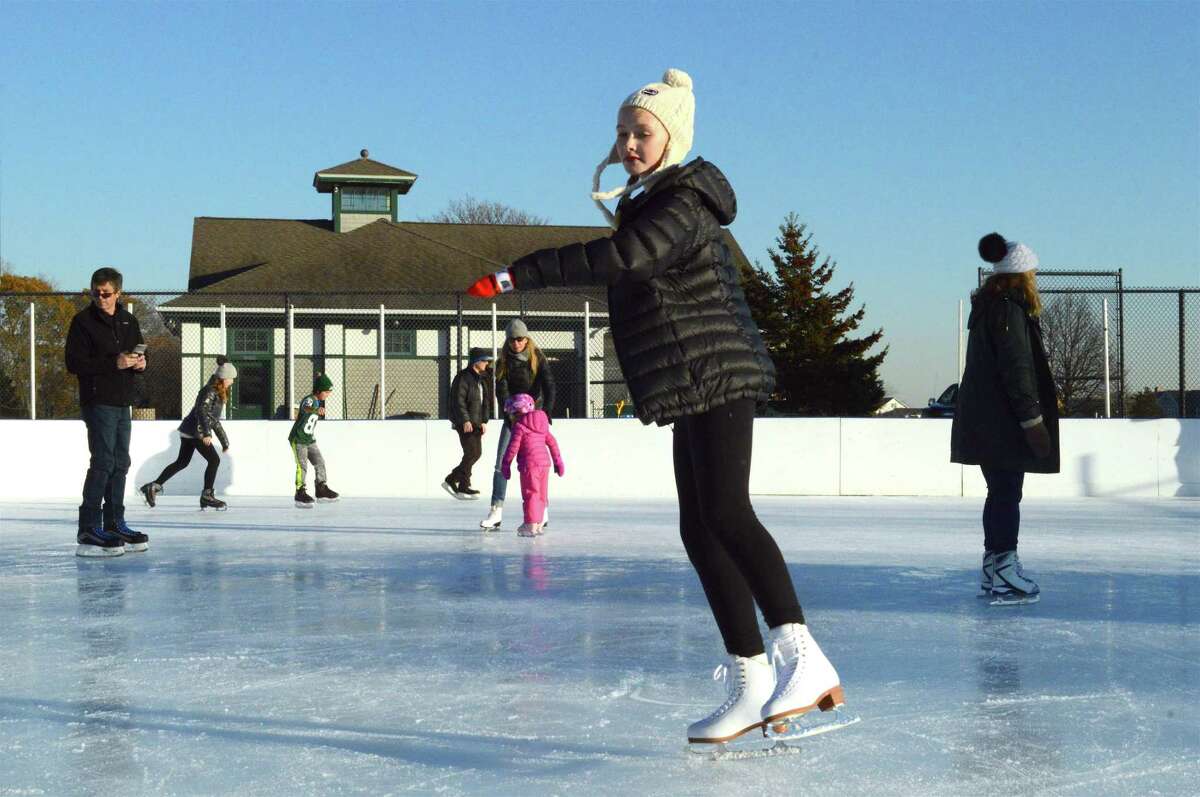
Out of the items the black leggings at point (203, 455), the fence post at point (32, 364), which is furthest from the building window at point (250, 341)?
the black leggings at point (203, 455)

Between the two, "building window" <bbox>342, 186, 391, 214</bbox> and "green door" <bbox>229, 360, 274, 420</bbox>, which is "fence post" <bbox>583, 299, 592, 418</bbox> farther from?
"building window" <bbox>342, 186, 391, 214</bbox>

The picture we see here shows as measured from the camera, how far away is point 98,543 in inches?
273

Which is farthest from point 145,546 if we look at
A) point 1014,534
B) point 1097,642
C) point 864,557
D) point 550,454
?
point 1097,642

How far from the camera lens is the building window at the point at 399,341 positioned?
1652cm

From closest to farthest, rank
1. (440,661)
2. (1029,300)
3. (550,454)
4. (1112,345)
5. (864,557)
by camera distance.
→ (440,661) < (1029,300) < (864,557) < (550,454) < (1112,345)

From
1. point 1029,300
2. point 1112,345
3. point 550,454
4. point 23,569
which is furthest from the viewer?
point 1112,345

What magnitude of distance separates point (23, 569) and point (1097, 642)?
496 centimetres

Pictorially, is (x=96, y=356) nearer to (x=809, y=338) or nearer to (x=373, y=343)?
(x=373, y=343)

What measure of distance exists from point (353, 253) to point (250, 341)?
14005 millimetres

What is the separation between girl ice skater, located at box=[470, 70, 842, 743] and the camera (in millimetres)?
2645

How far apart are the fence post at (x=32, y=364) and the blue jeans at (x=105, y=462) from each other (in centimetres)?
767

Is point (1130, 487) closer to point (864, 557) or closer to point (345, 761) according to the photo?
point (864, 557)

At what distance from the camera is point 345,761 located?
8.75 feet

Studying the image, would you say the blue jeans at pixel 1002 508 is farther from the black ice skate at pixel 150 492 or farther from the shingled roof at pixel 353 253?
the shingled roof at pixel 353 253
